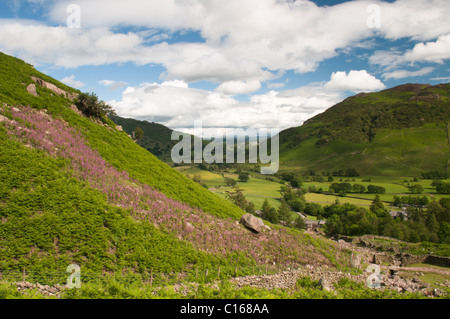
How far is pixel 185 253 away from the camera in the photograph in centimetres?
2239

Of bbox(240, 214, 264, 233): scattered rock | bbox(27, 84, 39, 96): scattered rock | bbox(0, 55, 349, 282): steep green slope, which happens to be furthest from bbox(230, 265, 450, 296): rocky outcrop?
bbox(27, 84, 39, 96): scattered rock

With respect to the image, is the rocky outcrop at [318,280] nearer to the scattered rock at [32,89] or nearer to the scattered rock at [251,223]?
the scattered rock at [251,223]

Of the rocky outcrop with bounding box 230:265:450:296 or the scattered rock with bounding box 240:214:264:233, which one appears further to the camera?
the scattered rock with bounding box 240:214:264:233

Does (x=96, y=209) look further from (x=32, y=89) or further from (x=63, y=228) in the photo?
(x=32, y=89)

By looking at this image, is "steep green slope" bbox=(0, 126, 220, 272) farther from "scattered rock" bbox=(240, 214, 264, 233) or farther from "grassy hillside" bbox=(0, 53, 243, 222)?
"scattered rock" bbox=(240, 214, 264, 233)

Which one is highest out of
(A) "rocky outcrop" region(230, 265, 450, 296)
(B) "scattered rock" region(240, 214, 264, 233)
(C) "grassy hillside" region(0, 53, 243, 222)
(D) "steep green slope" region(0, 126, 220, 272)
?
(C) "grassy hillside" region(0, 53, 243, 222)

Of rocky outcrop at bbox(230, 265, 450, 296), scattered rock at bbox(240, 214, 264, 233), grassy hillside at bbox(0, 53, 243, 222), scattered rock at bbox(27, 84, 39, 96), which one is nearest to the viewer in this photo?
rocky outcrop at bbox(230, 265, 450, 296)

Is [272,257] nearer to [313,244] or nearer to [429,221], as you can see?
[313,244]

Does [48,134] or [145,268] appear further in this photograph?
[48,134]

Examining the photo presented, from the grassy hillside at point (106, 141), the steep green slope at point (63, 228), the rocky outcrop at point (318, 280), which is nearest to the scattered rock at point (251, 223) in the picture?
the grassy hillside at point (106, 141)
